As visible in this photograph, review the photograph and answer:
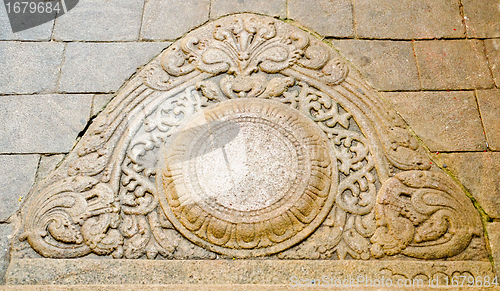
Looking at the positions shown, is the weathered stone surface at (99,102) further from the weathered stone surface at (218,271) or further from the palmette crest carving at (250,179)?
the weathered stone surface at (218,271)

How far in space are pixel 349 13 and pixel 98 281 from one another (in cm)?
258

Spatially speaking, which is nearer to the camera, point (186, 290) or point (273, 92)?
point (186, 290)

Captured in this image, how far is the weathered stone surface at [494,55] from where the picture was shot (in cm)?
260

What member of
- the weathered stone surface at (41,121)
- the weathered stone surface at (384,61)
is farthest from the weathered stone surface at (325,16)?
the weathered stone surface at (41,121)

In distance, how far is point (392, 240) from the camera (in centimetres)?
202

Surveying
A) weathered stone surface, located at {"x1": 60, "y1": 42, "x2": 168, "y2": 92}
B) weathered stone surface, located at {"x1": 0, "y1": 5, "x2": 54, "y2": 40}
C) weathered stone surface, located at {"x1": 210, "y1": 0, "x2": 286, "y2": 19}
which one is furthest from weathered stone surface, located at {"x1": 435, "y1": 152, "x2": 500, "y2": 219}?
weathered stone surface, located at {"x1": 0, "y1": 5, "x2": 54, "y2": 40}

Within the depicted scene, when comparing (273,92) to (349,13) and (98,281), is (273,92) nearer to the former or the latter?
(349,13)

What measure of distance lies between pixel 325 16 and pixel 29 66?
91.2 inches

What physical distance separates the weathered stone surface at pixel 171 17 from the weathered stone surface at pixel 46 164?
1135 millimetres

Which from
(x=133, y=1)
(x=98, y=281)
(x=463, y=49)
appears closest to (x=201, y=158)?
(x=98, y=281)

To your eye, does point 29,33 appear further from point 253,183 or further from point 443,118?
point 443,118

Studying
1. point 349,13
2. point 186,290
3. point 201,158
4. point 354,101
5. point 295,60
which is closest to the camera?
point 186,290

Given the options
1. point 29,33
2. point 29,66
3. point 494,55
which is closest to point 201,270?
point 29,66

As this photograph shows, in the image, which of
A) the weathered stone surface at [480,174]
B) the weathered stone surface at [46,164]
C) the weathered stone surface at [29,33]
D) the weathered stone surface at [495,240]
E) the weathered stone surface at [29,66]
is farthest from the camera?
the weathered stone surface at [29,33]
